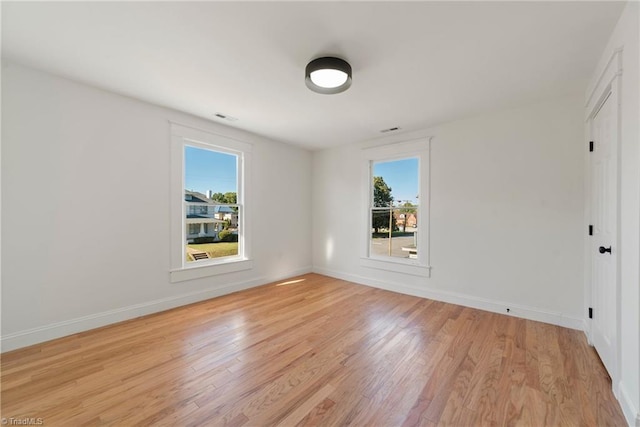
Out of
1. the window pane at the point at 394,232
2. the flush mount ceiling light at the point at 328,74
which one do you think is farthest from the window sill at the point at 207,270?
the flush mount ceiling light at the point at 328,74

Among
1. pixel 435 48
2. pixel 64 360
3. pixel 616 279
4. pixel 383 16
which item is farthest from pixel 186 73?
pixel 616 279

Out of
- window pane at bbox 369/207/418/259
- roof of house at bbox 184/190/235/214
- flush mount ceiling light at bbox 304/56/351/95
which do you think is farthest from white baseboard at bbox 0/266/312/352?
flush mount ceiling light at bbox 304/56/351/95

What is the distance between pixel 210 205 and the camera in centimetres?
384

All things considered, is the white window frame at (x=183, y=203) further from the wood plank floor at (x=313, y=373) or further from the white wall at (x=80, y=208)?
the wood plank floor at (x=313, y=373)

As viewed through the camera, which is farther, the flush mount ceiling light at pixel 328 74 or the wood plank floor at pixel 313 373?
the flush mount ceiling light at pixel 328 74

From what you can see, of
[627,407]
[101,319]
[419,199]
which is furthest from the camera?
[419,199]

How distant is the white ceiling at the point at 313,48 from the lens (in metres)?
1.69

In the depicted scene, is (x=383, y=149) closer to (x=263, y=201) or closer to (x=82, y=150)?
(x=263, y=201)

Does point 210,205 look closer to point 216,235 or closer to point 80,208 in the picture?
point 216,235

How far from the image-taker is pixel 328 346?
242 centimetres

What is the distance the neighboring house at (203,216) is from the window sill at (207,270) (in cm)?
42

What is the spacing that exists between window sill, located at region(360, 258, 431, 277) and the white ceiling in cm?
232

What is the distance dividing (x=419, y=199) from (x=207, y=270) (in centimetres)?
342

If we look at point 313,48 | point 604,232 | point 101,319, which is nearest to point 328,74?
point 313,48
